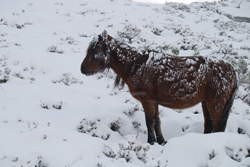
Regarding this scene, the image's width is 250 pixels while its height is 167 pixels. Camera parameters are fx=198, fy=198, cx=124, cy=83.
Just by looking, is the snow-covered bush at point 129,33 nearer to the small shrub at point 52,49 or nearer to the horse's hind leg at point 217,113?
the small shrub at point 52,49

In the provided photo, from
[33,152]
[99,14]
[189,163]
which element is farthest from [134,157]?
[99,14]

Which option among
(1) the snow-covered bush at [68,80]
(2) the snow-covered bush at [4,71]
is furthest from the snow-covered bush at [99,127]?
(2) the snow-covered bush at [4,71]

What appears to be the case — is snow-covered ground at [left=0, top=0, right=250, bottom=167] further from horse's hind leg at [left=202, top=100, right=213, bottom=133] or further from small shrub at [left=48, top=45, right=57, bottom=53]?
horse's hind leg at [left=202, top=100, right=213, bottom=133]

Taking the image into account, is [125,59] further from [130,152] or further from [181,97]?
[130,152]

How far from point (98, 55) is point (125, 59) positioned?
22.4 inches

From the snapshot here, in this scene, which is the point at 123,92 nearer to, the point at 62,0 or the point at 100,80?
the point at 100,80

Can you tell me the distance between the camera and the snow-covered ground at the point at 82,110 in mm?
2434

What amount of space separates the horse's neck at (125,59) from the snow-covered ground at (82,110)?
26.8 inches

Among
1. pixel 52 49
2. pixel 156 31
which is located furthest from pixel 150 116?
pixel 156 31

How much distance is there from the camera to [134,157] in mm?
2527

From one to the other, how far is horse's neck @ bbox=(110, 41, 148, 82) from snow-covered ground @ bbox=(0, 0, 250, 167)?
680 millimetres

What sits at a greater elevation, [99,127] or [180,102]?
[180,102]

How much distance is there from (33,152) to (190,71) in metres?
2.95

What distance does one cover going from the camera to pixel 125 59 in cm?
411
